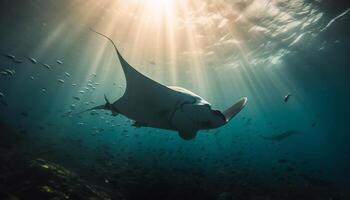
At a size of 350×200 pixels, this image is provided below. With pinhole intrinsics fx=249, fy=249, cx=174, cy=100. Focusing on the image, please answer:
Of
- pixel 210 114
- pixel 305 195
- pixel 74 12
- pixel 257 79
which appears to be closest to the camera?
pixel 210 114

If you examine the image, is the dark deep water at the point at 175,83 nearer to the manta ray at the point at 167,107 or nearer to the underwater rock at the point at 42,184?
the underwater rock at the point at 42,184

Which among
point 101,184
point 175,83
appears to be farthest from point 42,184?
point 175,83

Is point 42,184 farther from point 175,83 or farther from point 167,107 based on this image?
point 175,83

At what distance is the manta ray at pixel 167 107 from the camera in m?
4.53

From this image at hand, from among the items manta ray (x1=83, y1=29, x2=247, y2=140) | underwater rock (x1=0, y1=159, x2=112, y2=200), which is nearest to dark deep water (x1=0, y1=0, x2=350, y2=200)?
underwater rock (x1=0, y1=159, x2=112, y2=200)

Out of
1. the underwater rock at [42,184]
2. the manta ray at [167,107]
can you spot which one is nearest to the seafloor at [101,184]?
the underwater rock at [42,184]

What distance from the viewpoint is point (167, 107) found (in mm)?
4770

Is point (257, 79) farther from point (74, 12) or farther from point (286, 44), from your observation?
point (74, 12)

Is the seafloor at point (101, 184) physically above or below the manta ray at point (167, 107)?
below

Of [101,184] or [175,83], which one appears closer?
[101,184]

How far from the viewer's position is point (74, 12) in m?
19.5

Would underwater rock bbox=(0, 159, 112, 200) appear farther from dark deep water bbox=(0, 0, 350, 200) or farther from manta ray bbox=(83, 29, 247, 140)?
manta ray bbox=(83, 29, 247, 140)

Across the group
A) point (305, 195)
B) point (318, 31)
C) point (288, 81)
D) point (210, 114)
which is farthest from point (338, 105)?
point (210, 114)

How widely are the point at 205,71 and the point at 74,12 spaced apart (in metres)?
18.6
